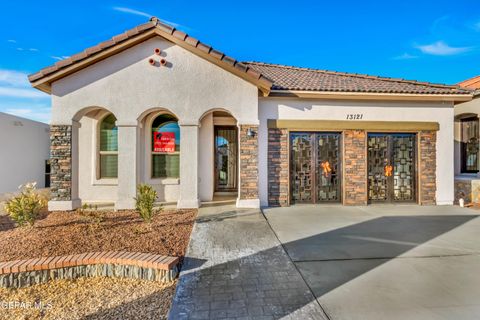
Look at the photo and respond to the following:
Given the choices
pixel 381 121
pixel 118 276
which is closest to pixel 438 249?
pixel 381 121

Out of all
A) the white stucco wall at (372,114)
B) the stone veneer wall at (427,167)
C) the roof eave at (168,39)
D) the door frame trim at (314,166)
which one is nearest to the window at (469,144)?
the white stucco wall at (372,114)

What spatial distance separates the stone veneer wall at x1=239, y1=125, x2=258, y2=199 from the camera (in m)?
8.24

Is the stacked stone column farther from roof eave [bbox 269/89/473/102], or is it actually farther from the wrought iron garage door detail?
roof eave [bbox 269/89/473/102]

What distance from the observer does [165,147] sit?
932cm

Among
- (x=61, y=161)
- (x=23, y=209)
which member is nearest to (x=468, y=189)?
(x=23, y=209)

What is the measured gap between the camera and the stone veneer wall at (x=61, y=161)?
25.8ft

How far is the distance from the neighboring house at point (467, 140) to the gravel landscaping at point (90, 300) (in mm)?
11391

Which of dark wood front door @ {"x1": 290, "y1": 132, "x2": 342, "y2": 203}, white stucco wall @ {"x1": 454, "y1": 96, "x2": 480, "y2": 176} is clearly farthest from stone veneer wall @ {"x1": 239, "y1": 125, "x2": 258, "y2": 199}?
white stucco wall @ {"x1": 454, "y1": 96, "x2": 480, "y2": 176}

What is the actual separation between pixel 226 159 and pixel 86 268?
7491mm

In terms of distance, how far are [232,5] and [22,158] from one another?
47.1 ft

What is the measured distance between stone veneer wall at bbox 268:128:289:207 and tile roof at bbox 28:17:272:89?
1.91 m

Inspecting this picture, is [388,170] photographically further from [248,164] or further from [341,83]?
[248,164]

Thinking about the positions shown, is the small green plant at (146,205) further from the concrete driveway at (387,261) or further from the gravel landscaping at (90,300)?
the concrete driveway at (387,261)

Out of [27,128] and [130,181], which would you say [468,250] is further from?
[27,128]
